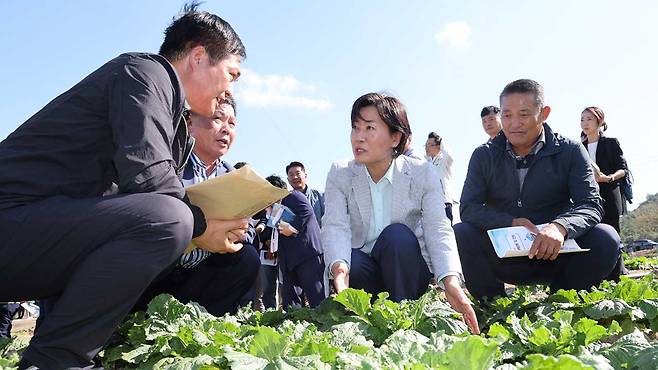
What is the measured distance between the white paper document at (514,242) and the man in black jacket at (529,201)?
83mm

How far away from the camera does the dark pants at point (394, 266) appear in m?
3.07

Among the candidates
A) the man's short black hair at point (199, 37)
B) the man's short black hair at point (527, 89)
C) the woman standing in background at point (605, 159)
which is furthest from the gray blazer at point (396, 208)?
the woman standing in background at point (605, 159)

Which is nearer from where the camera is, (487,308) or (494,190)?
(487,308)

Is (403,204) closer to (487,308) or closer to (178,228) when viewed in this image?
(487,308)

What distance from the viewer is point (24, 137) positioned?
212cm

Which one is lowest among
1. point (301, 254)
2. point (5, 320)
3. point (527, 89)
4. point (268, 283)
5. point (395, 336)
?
point (5, 320)

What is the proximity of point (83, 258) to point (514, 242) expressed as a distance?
2.38m

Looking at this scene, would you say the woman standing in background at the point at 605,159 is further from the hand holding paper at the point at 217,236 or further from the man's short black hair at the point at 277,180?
the hand holding paper at the point at 217,236

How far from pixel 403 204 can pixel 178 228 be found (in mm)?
1694

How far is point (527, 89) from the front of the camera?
12.7 feet

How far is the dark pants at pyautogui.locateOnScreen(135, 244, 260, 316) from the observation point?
11.1ft

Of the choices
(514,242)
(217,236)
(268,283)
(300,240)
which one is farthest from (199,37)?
(268,283)

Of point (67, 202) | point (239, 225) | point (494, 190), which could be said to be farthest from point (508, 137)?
point (67, 202)

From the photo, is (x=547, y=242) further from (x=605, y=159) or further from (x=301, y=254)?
(x=605, y=159)
